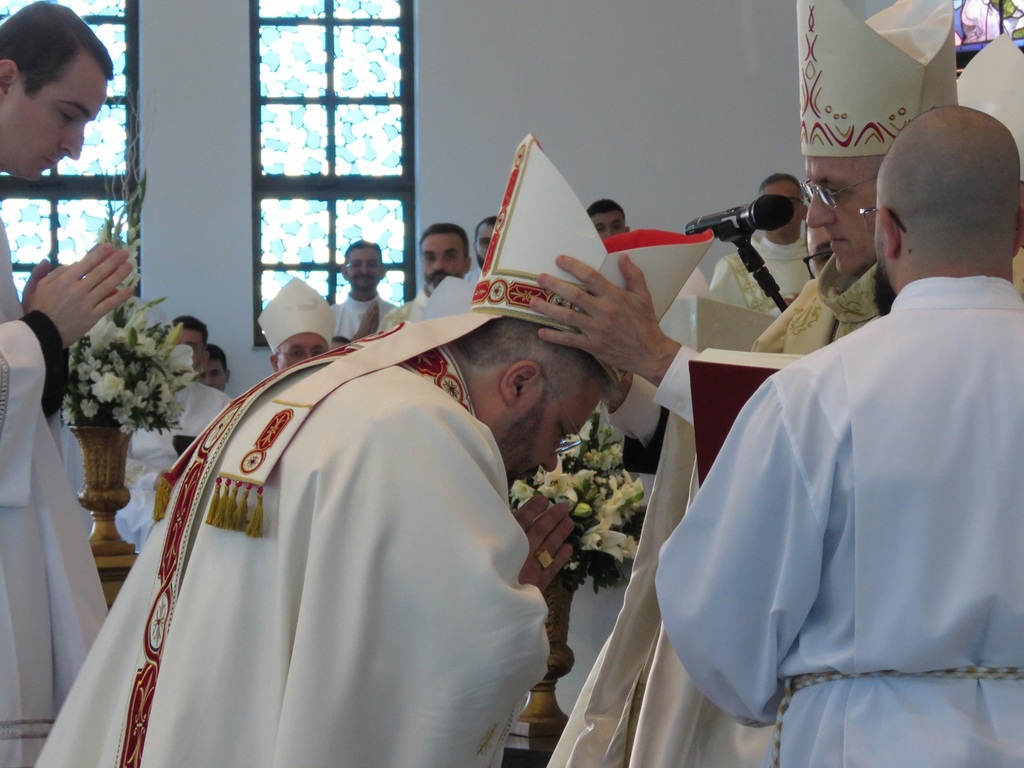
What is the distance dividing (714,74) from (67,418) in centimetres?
742

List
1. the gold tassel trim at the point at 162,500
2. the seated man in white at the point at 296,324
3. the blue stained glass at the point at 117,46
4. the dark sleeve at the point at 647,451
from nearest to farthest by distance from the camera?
the gold tassel trim at the point at 162,500, the dark sleeve at the point at 647,451, the seated man in white at the point at 296,324, the blue stained glass at the point at 117,46

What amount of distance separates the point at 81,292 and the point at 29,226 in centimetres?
836

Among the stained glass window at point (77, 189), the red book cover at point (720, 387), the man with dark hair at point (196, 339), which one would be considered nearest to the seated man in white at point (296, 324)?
the man with dark hair at point (196, 339)

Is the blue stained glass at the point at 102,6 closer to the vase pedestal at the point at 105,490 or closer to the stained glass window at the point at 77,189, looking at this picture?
the stained glass window at the point at 77,189

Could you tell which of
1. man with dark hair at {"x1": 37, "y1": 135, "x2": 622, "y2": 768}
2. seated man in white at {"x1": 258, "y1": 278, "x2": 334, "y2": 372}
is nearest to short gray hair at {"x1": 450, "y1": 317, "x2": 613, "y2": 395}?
man with dark hair at {"x1": 37, "y1": 135, "x2": 622, "y2": 768}

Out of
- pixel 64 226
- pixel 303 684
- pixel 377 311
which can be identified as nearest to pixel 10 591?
pixel 303 684

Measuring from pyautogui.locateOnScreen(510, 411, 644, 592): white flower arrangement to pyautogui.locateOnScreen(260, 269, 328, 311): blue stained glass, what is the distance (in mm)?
6879

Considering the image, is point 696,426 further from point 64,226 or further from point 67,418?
point 64,226

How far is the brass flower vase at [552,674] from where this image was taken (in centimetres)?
399

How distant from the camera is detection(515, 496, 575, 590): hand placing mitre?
2.26m

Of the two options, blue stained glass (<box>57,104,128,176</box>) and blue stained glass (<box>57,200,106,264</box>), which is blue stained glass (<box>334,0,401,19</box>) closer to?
blue stained glass (<box>57,104,128,176</box>)

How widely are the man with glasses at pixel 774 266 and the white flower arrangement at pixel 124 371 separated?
3415 millimetres

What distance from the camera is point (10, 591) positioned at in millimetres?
2898

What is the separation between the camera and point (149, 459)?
25.3ft
